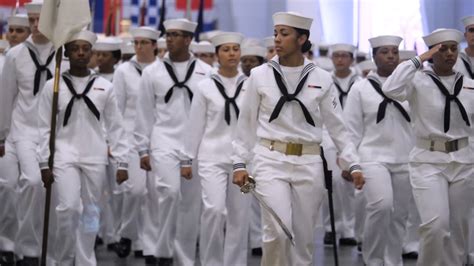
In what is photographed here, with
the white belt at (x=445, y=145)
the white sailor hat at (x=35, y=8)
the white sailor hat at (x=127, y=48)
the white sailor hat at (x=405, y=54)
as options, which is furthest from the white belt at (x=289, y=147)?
the white sailor hat at (x=127, y=48)

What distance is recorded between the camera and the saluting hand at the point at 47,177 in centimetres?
1256

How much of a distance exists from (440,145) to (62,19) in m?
3.57

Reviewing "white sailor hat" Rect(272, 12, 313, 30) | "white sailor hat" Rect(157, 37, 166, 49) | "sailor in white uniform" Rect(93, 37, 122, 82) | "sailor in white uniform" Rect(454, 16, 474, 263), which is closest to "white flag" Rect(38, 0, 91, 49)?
"white sailor hat" Rect(272, 12, 313, 30)

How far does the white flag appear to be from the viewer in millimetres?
12258

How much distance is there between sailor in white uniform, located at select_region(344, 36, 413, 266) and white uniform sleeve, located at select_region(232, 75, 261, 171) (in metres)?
2.56

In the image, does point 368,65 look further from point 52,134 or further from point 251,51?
point 52,134

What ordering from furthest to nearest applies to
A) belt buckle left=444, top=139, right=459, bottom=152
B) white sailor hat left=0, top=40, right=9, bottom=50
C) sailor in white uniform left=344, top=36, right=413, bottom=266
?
white sailor hat left=0, top=40, right=9, bottom=50 < sailor in white uniform left=344, top=36, right=413, bottom=266 < belt buckle left=444, top=139, right=459, bottom=152

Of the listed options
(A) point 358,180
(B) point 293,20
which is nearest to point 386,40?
(B) point 293,20

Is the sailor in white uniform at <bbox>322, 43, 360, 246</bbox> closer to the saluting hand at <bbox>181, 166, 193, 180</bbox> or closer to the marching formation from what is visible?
the marching formation

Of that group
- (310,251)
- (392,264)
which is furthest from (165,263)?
(310,251)

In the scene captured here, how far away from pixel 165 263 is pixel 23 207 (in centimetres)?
166

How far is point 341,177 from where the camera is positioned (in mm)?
17453

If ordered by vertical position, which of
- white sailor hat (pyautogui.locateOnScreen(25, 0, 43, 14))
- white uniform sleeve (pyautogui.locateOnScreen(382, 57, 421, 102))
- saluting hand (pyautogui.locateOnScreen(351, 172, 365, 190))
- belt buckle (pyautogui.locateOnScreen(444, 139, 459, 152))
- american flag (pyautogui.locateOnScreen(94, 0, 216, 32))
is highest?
american flag (pyautogui.locateOnScreen(94, 0, 216, 32))

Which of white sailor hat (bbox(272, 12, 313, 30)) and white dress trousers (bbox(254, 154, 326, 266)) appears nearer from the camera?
white dress trousers (bbox(254, 154, 326, 266))
